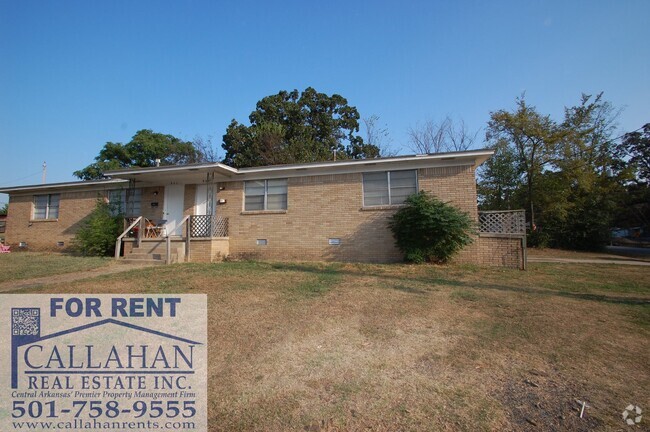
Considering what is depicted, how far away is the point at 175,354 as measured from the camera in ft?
11.0

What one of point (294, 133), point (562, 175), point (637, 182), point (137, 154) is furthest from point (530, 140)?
point (137, 154)

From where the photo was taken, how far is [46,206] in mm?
16094

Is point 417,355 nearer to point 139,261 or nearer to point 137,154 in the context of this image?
point 139,261

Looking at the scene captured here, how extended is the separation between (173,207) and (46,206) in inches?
316

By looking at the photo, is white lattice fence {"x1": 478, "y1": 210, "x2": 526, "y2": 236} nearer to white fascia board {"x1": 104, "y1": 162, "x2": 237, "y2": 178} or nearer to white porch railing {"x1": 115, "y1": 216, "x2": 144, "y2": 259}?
white fascia board {"x1": 104, "y1": 162, "x2": 237, "y2": 178}

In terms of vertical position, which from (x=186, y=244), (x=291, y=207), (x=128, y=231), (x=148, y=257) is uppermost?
(x=291, y=207)

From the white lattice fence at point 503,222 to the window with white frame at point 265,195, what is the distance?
23.1ft

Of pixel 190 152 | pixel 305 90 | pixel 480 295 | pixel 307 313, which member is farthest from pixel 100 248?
pixel 305 90

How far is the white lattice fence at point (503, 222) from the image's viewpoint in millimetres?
9992

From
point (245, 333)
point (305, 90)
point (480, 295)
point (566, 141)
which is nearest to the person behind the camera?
point (245, 333)

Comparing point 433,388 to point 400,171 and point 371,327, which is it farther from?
point 400,171

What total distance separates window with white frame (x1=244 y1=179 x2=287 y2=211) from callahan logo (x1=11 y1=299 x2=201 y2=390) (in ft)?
28.5

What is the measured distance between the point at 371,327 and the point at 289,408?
202 centimetres

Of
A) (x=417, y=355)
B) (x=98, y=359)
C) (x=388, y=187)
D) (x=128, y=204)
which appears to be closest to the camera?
(x=98, y=359)
